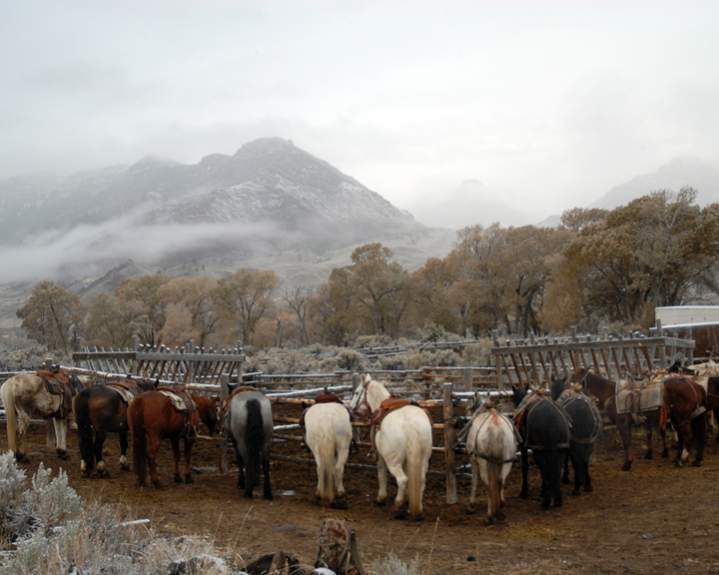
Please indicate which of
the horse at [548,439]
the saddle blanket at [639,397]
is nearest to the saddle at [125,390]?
the horse at [548,439]

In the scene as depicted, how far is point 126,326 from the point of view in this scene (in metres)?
53.9

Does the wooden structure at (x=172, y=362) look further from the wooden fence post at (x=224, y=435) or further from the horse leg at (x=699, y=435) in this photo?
the horse leg at (x=699, y=435)

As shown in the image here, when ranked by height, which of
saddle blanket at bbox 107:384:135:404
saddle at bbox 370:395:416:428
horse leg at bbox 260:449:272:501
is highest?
saddle blanket at bbox 107:384:135:404

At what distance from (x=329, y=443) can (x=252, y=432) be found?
1194 millimetres

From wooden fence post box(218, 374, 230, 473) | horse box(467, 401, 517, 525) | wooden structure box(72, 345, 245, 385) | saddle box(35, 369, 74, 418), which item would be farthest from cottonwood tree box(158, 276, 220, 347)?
horse box(467, 401, 517, 525)

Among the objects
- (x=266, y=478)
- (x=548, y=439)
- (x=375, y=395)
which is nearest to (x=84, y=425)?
(x=266, y=478)

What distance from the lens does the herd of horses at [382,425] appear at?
26.6 feet

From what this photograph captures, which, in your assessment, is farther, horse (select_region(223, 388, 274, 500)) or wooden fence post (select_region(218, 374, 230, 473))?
wooden fence post (select_region(218, 374, 230, 473))

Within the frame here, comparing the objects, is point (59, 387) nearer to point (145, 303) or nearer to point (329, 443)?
point (329, 443)

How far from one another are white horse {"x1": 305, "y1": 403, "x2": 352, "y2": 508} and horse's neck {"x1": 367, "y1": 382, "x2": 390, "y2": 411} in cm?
88

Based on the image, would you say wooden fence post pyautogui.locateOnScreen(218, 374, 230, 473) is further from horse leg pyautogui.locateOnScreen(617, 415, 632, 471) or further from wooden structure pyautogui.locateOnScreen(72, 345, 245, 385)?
horse leg pyautogui.locateOnScreen(617, 415, 632, 471)

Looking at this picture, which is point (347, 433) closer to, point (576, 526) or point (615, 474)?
point (576, 526)

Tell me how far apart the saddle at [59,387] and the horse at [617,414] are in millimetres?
8878

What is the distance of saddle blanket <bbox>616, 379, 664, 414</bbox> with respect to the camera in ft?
36.0
